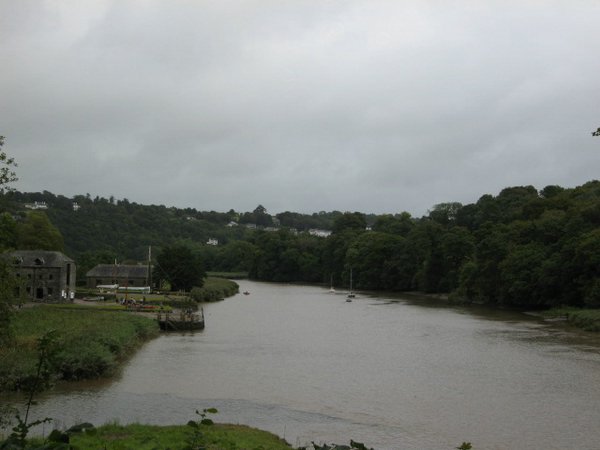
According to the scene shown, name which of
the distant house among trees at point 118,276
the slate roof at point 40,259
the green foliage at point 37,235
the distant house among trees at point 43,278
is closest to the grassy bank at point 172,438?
the distant house among trees at point 43,278

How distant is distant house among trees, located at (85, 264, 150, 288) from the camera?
282ft

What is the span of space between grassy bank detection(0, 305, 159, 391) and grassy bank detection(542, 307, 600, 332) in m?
33.6

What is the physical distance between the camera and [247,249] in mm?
161375

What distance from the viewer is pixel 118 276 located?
85938 mm

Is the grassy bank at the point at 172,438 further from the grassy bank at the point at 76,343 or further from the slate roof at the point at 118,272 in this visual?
the slate roof at the point at 118,272

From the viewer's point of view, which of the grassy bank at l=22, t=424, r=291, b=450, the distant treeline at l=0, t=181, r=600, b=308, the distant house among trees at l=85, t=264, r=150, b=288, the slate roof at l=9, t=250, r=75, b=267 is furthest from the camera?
the distant house among trees at l=85, t=264, r=150, b=288

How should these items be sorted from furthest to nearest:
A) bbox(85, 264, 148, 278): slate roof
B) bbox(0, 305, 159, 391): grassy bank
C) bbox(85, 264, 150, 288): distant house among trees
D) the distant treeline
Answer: bbox(85, 264, 148, 278): slate roof
bbox(85, 264, 150, 288): distant house among trees
the distant treeline
bbox(0, 305, 159, 391): grassy bank

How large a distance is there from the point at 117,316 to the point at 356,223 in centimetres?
11493

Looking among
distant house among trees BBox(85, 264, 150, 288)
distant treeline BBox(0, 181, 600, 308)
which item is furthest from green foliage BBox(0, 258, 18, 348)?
distant house among trees BBox(85, 264, 150, 288)

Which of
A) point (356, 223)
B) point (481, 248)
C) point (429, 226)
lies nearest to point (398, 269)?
point (429, 226)

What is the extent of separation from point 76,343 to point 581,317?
41501 millimetres

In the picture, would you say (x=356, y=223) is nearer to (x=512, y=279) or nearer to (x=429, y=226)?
(x=429, y=226)

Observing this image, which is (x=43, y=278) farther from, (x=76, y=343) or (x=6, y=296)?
(x=6, y=296)

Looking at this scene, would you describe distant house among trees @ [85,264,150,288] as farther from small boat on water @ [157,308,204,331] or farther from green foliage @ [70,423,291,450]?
green foliage @ [70,423,291,450]
